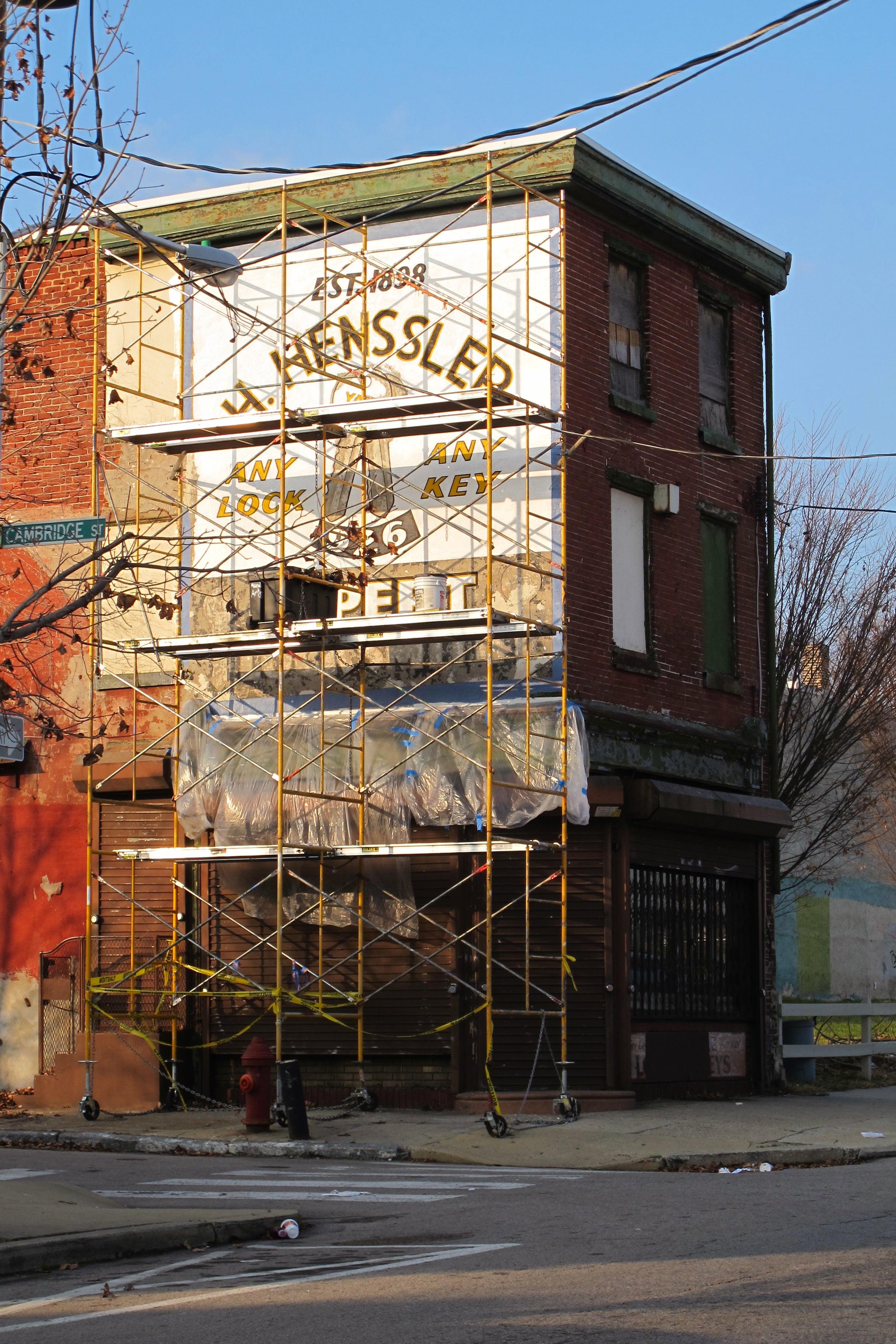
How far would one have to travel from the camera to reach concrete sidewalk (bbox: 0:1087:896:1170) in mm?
14664

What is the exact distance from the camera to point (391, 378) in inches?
781

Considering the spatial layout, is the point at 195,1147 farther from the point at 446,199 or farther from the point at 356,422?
the point at 446,199

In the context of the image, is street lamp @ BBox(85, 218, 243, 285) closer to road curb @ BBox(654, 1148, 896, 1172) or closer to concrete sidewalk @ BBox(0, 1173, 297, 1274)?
concrete sidewalk @ BBox(0, 1173, 297, 1274)

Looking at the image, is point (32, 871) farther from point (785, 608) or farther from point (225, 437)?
point (785, 608)

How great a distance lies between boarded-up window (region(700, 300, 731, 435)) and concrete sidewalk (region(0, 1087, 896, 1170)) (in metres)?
8.57

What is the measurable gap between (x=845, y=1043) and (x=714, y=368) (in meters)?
9.98

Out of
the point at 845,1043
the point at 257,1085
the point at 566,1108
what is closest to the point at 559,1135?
the point at 566,1108

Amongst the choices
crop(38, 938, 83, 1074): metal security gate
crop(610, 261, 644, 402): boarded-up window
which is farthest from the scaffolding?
crop(610, 261, 644, 402): boarded-up window

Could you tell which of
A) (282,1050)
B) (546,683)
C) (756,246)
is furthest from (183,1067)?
(756,246)

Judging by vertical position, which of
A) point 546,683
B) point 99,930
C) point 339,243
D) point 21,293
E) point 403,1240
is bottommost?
point 403,1240

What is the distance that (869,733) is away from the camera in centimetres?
3056

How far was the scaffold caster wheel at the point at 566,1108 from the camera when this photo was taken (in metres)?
16.8

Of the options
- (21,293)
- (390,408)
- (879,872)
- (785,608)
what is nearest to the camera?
(21,293)

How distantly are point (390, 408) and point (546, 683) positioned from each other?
3.25 meters
